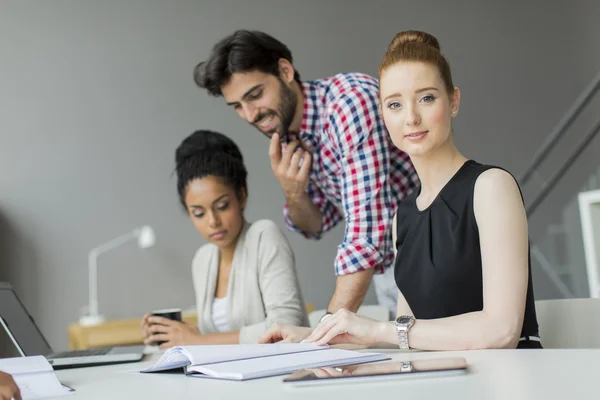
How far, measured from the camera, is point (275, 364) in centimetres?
101

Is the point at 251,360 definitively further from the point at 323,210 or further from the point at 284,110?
the point at 323,210

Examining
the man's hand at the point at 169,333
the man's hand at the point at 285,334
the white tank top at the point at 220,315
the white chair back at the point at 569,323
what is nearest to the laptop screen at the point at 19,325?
the man's hand at the point at 169,333

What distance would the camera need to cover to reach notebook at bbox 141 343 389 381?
3.24ft

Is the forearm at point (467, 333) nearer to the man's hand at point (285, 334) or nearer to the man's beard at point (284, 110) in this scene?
the man's hand at point (285, 334)

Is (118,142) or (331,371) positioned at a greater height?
(118,142)

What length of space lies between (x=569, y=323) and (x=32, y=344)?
1.28 meters

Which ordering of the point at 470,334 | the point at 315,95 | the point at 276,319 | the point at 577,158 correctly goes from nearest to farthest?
the point at 470,334 < the point at 276,319 < the point at 315,95 < the point at 577,158

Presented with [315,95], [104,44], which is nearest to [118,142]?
[104,44]

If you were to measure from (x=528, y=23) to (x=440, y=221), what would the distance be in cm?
416

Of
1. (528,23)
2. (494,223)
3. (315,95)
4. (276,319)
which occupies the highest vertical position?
(528,23)

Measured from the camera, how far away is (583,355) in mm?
998

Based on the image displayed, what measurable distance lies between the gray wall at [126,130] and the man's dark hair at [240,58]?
237cm

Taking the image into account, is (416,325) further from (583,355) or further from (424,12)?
(424,12)

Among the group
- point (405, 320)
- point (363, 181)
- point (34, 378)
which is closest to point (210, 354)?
point (34, 378)
